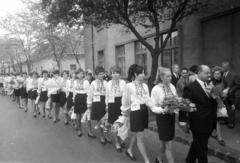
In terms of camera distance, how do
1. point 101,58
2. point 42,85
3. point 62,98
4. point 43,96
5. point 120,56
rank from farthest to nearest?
point 101,58, point 120,56, point 42,85, point 43,96, point 62,98

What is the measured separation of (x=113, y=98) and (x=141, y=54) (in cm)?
960

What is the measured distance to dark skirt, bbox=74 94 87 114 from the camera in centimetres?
718

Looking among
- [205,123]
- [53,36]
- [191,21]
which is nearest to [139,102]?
[205,123]

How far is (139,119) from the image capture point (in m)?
4.78

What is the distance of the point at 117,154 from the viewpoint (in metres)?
5.55

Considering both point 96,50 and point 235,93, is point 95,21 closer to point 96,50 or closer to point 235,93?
point 235,93

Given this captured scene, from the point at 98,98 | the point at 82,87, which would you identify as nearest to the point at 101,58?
the point at 82,87

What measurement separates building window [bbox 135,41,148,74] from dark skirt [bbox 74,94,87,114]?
778 centimetres

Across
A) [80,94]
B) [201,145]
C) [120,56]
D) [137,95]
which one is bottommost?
[201,145]

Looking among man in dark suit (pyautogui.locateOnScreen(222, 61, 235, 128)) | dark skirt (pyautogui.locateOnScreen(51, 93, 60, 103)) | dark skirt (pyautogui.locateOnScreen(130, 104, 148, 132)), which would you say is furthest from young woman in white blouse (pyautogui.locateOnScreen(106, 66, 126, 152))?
dark skirt (pyautogui.locateOnScreen(51, 93, 60, 103))

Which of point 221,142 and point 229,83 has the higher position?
point 229,83

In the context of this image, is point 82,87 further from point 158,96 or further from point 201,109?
point 201,109

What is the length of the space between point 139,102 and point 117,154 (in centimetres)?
147

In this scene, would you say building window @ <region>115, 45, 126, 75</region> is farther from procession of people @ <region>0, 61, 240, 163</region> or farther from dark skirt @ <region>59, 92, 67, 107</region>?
procession of people @ <region>0, 61, 240, 163</region>
